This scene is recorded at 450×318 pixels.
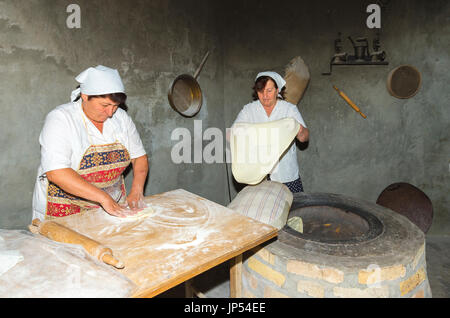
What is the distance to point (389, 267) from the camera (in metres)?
1.60

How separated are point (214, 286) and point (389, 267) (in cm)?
194

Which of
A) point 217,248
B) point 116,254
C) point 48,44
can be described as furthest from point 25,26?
point 217,248

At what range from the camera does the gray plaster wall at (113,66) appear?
2285mm

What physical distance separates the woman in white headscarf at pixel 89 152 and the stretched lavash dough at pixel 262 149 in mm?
790

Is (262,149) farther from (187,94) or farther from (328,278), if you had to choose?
(187,94)

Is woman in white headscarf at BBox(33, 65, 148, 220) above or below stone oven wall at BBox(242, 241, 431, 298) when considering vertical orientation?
above

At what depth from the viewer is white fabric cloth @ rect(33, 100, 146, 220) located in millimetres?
1938

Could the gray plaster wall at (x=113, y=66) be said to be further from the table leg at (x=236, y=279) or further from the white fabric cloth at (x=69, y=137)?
the table leg at (x=236, y=279)

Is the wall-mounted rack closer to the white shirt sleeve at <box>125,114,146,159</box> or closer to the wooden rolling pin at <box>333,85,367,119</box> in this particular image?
the wooden rolling pin at <box>333,85,367,119</box>

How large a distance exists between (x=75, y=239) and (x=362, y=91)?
11.3 feet

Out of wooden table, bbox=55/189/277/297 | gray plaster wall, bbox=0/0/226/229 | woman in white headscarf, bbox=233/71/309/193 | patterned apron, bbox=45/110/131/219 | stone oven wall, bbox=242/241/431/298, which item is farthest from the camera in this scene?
woman in white headscarf, bbox=233/71/309/193

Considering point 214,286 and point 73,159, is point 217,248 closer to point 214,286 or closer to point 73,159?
point 73,159

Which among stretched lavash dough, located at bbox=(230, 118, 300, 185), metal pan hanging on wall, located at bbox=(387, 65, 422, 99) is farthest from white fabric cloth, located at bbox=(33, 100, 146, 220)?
metal pan hanging on wall, located at bbox=(387, 65, 422, 99)

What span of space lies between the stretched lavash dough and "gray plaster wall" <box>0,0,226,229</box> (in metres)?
1.26
